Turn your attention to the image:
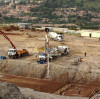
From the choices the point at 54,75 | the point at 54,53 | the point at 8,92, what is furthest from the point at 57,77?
the point at 8,92

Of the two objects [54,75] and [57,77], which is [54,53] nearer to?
[54,75]

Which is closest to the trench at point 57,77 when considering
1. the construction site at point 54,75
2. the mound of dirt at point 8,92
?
the construction site at point 54,75

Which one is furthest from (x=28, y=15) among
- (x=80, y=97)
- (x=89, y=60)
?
(x=80, y=97)

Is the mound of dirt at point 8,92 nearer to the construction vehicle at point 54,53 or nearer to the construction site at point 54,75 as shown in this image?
the construction site at point 54,75

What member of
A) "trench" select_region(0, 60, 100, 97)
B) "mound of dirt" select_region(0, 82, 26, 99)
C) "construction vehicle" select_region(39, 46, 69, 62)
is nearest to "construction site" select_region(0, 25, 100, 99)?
"trench" select_region(0, 60, 100, 97)

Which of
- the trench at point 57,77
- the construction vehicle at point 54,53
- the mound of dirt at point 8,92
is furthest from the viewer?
the construction vehicle at point 54,53

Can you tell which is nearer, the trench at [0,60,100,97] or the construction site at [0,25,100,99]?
the construction site at [0,25,100,99]

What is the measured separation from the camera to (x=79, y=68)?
101ft

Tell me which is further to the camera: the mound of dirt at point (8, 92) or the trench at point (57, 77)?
the trench at point (57, 77)

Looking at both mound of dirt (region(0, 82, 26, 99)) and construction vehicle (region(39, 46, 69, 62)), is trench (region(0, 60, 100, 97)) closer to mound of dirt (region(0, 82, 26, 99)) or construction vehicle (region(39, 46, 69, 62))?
construction vehicle (region(39, 46, 69, 62))

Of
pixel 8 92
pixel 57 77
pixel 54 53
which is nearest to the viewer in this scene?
pixel 8 92

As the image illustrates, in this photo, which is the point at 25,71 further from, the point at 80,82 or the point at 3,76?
the point at 80,82

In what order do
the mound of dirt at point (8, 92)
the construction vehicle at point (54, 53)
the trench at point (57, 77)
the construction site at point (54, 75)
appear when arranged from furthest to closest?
the construction vehicle at point (54, 53) < the trench at point (57, 77) < the construction site at point (54, 75) < the mound of dirt at point (8, 92)

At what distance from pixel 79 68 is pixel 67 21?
13906 centimetres
